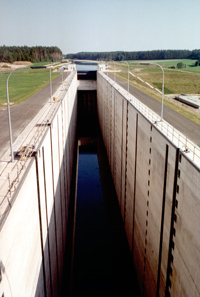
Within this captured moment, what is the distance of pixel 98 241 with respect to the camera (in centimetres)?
2609

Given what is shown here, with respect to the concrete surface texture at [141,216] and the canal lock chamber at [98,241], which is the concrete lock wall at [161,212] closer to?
the concrete surface texture at [141,216]

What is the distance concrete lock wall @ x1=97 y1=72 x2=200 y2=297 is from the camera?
1044 cm

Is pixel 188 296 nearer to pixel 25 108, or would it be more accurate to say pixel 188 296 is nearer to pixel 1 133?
pixel 1 133

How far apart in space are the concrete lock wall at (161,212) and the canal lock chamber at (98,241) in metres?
1.78

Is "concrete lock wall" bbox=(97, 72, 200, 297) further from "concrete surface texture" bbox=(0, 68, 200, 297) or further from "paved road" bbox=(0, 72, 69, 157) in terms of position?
"paved road" bbox=(0, 72, 69, 157)

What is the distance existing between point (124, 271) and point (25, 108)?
967 inches

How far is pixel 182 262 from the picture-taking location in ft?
36.7

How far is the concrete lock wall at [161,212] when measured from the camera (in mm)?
10438

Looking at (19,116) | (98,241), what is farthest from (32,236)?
(19,116)

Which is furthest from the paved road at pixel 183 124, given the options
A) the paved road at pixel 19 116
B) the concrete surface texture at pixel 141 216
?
the paved road at pixel 19 116

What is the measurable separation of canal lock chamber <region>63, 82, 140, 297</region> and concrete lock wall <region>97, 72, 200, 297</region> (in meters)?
1.78

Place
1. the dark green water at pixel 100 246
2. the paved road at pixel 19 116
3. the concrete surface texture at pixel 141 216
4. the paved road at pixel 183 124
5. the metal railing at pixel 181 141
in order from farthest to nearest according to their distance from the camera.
Result: the paved road at pixel 19 116 → the paved road at pixel 183 124 → the dark green water at pixel 100 246 → the metal railing at pixel 181 141 → the concrete surface texture at pixel 141 216

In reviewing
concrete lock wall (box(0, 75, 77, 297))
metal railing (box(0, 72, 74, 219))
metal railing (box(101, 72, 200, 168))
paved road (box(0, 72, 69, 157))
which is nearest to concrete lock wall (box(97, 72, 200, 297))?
metal railing (box(101, 72, 200, 168))

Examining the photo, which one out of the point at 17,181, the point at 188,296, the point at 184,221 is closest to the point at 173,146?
the point at 184,221
